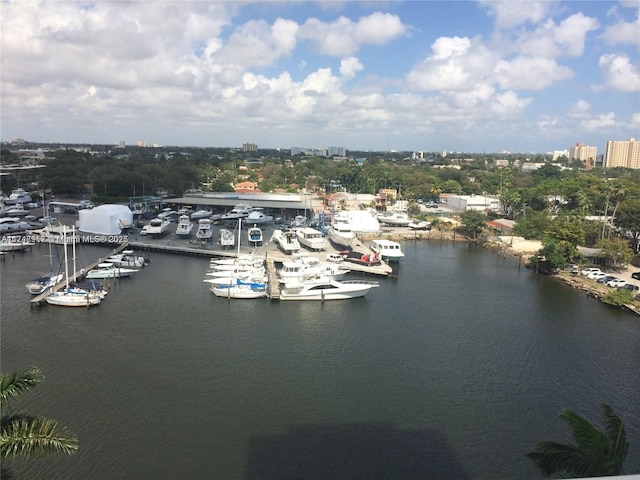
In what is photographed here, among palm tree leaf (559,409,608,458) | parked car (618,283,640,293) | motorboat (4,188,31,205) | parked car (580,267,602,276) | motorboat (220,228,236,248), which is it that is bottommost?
parked car (618,283,640,293)

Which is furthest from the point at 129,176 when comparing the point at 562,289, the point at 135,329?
the point at 562,289

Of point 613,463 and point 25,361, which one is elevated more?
point 613,463

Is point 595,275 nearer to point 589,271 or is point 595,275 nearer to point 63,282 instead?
point 589,271

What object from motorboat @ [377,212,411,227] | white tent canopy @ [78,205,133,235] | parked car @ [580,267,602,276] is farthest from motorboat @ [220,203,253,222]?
parked car @ [580,267,602,276]

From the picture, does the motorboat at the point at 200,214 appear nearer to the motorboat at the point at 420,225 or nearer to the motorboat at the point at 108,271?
the motorboat at the point at 108,271

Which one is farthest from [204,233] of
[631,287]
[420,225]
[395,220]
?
[631,287]

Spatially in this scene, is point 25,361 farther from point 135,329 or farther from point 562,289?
point 562,289

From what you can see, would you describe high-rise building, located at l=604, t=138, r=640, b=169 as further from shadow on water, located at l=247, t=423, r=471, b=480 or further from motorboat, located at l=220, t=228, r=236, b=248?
shadow on water, located at l=247, t=423, r=471, b=480
